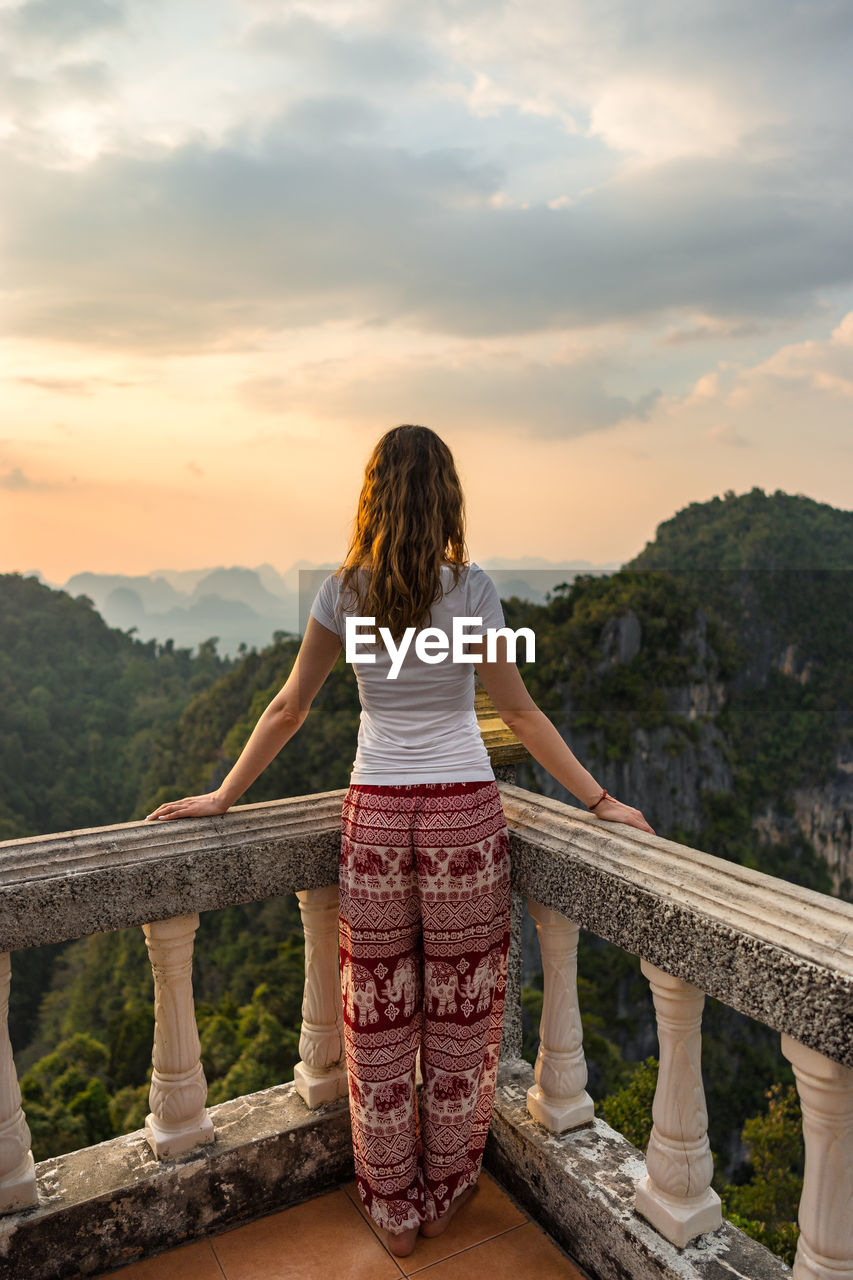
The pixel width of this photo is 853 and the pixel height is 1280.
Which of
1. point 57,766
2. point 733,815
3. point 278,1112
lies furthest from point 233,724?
point 278,1112

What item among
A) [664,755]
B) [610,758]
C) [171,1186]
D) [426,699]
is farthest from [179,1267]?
[664,755]

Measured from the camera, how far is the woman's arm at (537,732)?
186 cm

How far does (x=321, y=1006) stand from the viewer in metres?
2.11

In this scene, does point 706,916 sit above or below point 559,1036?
above

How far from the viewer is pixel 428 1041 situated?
1.89 meters

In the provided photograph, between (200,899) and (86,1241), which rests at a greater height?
(200,899)

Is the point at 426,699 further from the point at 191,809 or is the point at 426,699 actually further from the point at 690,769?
the point at 690,769

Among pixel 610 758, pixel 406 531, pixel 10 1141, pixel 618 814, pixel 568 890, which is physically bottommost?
pixel 610 758

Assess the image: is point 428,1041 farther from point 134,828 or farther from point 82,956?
point 82,956

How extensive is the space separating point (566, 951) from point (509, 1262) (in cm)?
64

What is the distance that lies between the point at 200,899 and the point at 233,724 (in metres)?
41.5

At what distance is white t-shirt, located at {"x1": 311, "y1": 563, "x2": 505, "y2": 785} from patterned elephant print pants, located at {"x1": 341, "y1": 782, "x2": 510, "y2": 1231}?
1.6 inches

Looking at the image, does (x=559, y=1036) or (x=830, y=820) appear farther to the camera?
(x=830, y=820)

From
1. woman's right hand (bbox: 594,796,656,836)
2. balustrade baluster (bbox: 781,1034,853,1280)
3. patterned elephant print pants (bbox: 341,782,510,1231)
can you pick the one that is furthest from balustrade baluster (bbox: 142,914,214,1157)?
balustrade baluster (bbox: 781,1034,853,1280)
